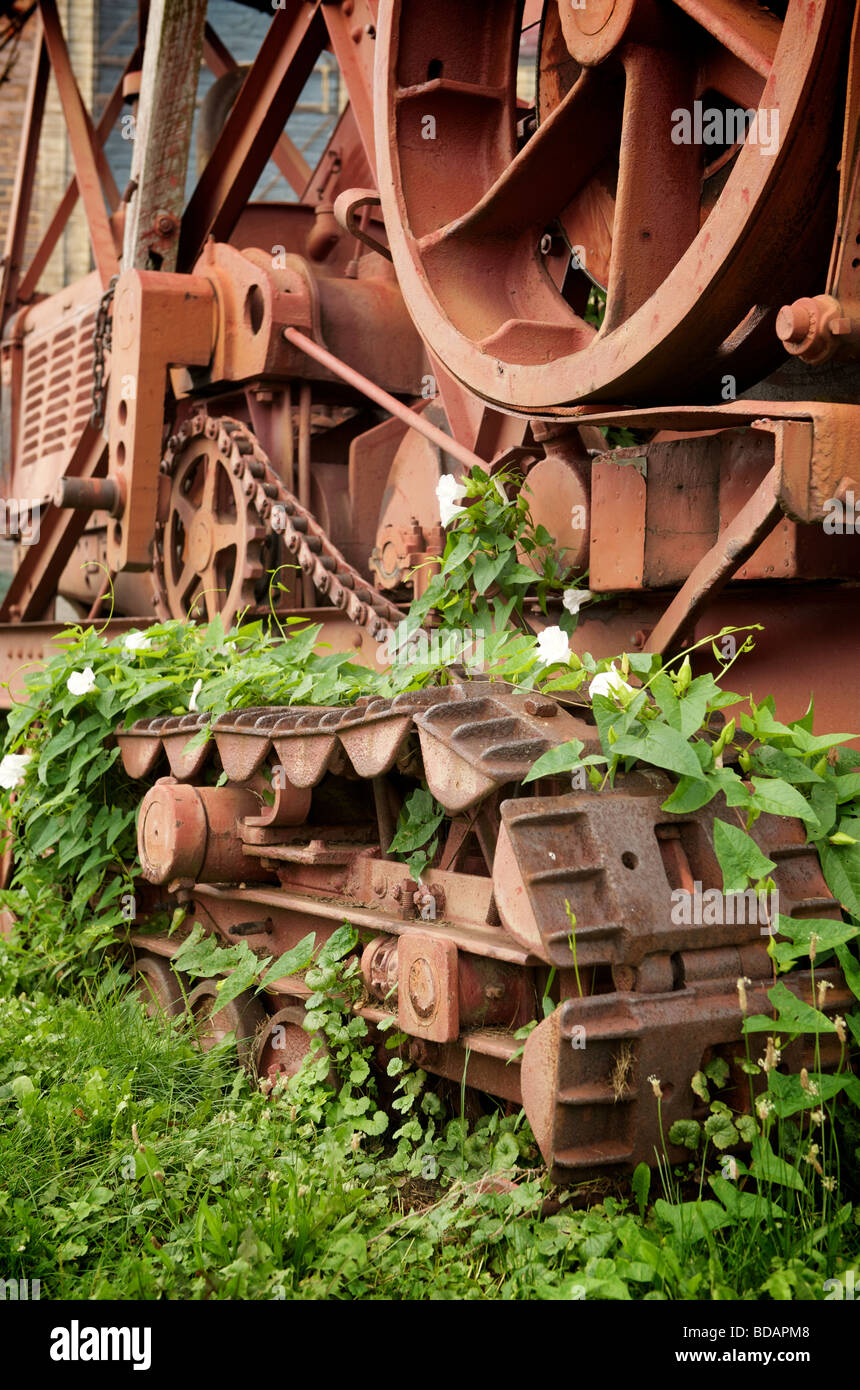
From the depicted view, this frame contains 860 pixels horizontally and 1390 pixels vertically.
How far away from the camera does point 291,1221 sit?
8.30 feet

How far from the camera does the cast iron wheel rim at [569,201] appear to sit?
8.59 feet

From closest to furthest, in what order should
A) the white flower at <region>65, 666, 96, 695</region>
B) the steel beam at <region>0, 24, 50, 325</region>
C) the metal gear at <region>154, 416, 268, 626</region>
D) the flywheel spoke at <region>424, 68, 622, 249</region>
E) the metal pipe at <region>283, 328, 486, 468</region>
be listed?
1. the flywheel spoke at <region>424, 68, 622, 249</region>
2. the metal pipe at <region>283, 328, 486, 468</region>
3. the white flower at <region>65, 666, 96, 695</region>
4. the metal gear at <region>154, 416, 268, 626</region>
5. the steel beam at <region>0, 24, 50, 325</region>

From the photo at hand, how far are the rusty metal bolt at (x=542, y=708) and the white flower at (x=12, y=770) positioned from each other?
2.03m

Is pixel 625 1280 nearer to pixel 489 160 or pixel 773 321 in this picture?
pixel 773 321

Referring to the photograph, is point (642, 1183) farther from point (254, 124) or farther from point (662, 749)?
point (254, 124)

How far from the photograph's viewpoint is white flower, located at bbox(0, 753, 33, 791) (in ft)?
13.8

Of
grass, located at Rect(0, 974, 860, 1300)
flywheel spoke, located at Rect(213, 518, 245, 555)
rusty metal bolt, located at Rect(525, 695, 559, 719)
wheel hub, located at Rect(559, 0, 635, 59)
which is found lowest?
grass, located at Rect(0, 974, 860, 1300)

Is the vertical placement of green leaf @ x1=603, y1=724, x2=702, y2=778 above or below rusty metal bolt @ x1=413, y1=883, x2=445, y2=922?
above

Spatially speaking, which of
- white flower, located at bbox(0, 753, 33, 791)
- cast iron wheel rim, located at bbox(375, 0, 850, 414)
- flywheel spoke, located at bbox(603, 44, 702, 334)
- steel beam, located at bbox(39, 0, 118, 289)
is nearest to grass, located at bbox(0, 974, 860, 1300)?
white flower, located at bbox(0, 753, 33, 791)

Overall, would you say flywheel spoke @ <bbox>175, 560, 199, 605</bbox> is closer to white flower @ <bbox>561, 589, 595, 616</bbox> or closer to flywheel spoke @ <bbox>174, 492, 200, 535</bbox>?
flywheel spoke @ <bbox>174, 492, 200, 535</bbox>

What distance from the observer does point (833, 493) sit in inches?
103

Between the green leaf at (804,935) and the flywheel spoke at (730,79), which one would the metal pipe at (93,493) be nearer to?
the flywheel spoke at (730,79)

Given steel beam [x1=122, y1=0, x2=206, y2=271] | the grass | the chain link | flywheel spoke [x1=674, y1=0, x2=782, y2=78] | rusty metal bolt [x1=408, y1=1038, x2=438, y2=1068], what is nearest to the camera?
the grass

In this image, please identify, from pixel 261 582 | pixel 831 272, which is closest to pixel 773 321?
pixel 831 272
